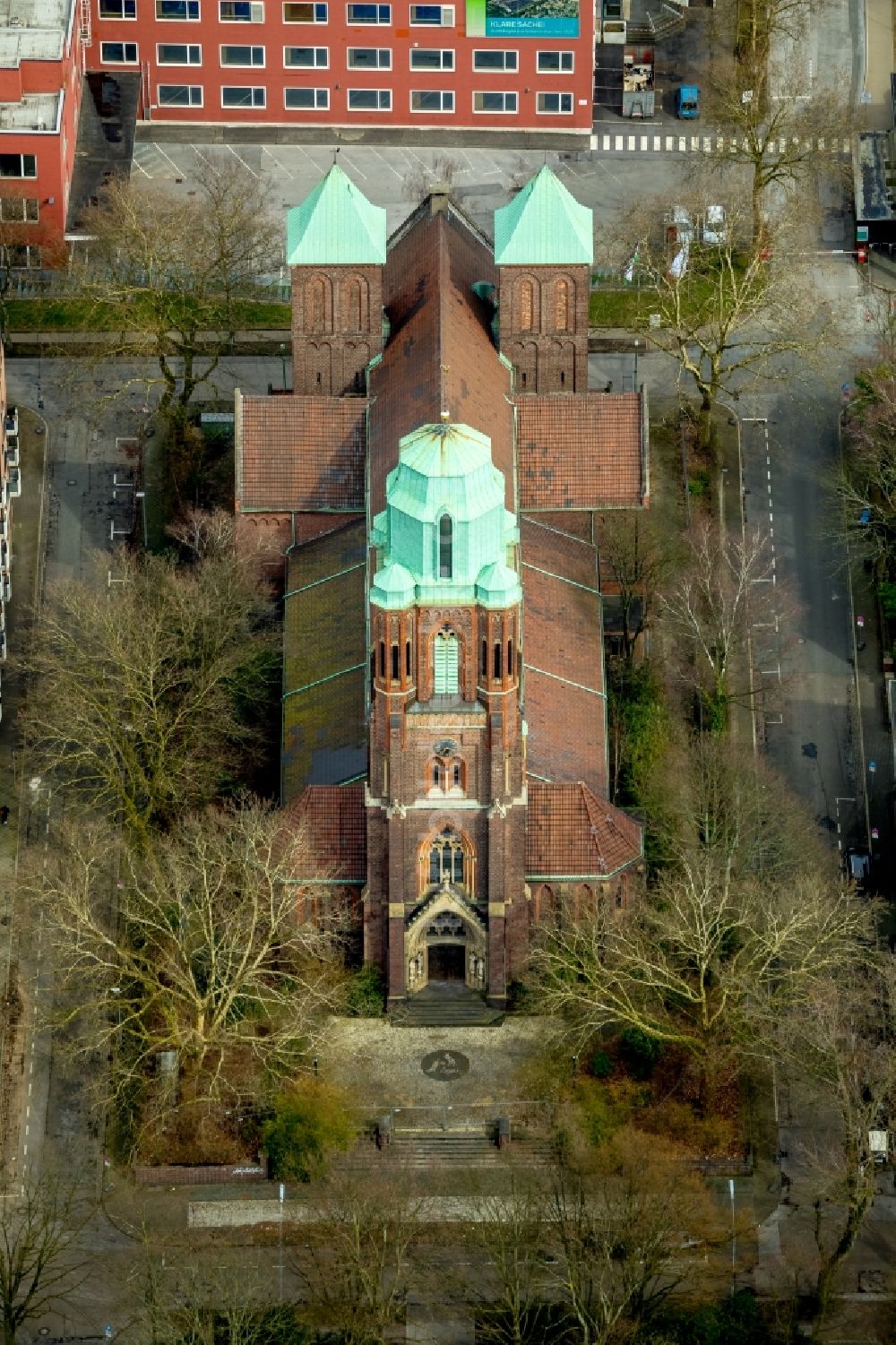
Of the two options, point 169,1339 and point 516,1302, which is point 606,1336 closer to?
point 516,1302

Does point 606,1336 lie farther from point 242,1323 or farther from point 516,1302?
point 242,1323

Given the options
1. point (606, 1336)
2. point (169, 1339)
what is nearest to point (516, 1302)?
point (606, 1336)

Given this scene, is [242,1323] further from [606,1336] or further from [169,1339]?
[606,1336]

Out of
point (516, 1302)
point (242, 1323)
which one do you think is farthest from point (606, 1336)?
point (242, 1323)

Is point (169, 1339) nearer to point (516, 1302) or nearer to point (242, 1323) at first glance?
point (242, 1323)
